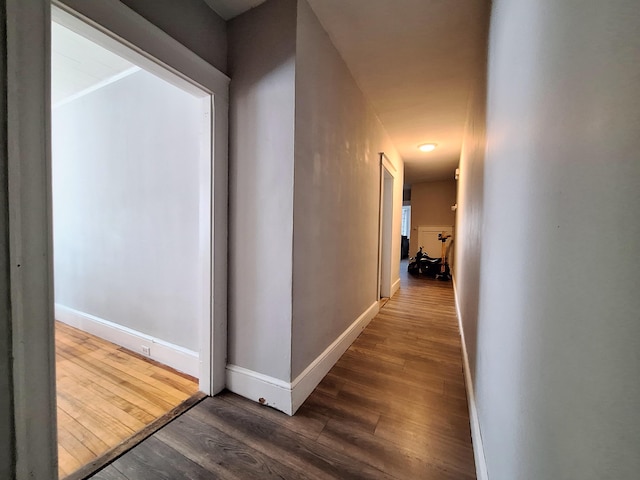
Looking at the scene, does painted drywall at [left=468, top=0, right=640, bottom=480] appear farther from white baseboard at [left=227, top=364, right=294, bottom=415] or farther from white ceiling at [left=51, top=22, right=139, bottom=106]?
white ceiling at [left=51, top=22, right=139, bottom=106]

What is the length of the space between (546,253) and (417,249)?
22.7 ft

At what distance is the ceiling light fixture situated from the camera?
3.88 m

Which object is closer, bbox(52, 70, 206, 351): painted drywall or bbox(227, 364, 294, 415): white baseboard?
bbox(227, 364, 294, 415): white baseboard

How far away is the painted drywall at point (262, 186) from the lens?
4.70 ft

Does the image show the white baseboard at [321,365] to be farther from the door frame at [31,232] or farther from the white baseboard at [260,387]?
the door frame at [31,232]

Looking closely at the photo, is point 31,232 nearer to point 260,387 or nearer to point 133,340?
point 260,387

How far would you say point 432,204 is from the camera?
6680 millimetres

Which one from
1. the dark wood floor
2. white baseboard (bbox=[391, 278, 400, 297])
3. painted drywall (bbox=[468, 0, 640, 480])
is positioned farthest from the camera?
white baseboard (bbox=[391, 278, 400, 297])

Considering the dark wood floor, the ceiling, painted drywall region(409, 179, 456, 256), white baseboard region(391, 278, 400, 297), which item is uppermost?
the ceiling

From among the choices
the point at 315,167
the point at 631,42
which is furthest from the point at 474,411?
the point at 315,167

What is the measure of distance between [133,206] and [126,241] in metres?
0.35

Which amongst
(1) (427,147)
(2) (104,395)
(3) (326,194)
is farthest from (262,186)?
(1) (427,147)

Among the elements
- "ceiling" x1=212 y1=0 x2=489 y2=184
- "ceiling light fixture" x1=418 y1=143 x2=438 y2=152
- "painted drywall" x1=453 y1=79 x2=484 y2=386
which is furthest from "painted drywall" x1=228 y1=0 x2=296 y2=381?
"ceiling light fixture" x1=418 y1=143 x2=438 y2=152

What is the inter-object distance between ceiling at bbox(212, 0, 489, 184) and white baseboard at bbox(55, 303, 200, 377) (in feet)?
8.29
